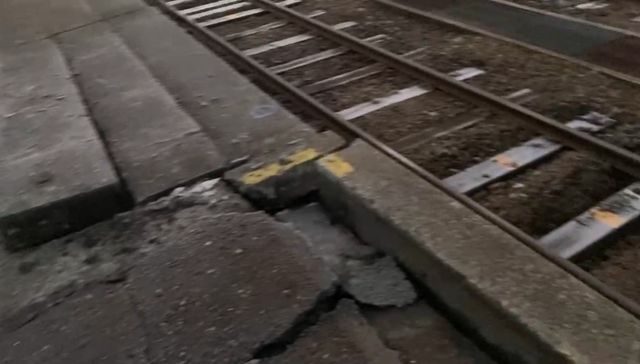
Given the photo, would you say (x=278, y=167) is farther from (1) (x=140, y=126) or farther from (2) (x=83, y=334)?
(2) (x=83, y=334)

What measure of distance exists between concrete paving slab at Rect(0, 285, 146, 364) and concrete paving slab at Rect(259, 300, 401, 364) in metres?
0.66

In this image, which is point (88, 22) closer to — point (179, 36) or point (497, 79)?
point (179, 36)

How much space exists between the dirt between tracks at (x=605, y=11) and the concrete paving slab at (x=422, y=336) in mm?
4290

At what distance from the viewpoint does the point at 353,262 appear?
3.94 metres

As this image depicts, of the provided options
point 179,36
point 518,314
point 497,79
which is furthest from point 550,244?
point 179,36

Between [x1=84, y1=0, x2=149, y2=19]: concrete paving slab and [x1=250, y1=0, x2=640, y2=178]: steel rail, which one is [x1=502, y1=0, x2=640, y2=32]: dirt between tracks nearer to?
[x1=250, y1=0, x2=640, y2=178]: steel rail

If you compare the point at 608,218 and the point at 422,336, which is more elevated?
the point at 608,218

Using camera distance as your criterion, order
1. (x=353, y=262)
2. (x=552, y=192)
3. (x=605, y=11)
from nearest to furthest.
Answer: (x=353, y=262), (x=552, y=192), (x=605, y=11)

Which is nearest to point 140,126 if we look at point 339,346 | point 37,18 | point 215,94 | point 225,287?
point 215,94

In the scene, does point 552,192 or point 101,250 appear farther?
point 552,192

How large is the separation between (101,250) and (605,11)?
5.43 meters

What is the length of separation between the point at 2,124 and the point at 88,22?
3.22 m

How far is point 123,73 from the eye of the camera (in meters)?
6.45

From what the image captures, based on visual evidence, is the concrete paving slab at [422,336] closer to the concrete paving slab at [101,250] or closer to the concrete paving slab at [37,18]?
the concrete paving slab at [101,250]
